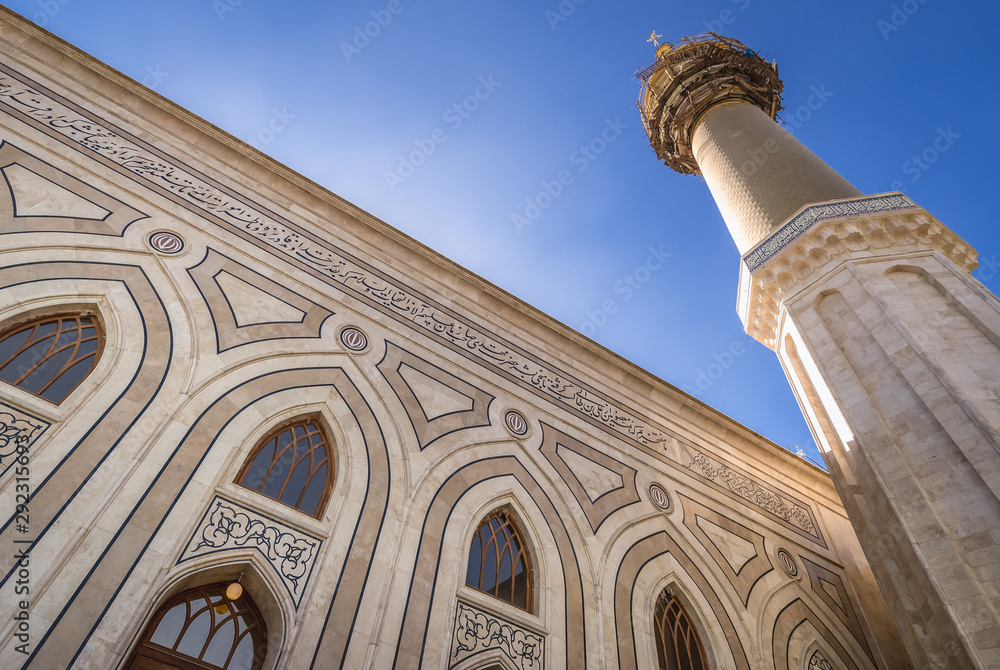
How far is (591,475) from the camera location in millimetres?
4926

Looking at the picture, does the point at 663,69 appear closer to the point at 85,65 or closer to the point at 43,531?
the point at 85,65

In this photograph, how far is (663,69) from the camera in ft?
31.0

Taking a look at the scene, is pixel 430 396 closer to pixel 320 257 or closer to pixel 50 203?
pixel 320 257

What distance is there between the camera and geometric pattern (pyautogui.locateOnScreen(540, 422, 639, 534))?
470 cm

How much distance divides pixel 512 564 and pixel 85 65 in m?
4.57

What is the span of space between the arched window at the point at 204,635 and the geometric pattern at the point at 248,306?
4.66 feet

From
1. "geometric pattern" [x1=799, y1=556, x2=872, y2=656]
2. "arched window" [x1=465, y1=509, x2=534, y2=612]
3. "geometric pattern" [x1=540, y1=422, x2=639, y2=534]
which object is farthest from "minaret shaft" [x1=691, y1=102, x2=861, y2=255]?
"arched window" [x1=465, y1=509, x2=534, y2=612]

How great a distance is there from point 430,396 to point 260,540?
1.62 meters

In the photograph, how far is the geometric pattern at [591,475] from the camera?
15.4 feet

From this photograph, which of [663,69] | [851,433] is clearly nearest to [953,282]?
[851,433]

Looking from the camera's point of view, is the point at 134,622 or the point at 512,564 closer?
the point at 134,622

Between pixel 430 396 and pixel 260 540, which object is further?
pixel 430 396

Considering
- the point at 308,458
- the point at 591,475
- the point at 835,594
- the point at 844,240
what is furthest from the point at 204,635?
the point at 844,240

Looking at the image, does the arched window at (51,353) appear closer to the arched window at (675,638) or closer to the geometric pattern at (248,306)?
the geometric pattern at (248,306)
